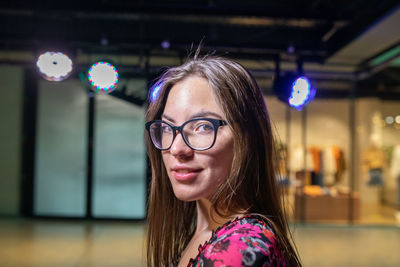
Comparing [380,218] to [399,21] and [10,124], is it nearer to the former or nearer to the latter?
[399,21]

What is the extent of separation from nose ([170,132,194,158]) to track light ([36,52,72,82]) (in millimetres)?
3506

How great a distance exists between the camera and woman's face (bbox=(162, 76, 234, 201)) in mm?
688

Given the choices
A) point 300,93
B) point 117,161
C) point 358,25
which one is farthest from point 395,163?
point 117,161

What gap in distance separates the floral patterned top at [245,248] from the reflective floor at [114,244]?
3.63 meters

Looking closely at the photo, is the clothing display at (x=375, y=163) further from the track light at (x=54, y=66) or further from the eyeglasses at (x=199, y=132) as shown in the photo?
the eyeglasses at (x=199, y=132)

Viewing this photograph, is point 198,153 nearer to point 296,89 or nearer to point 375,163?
point 296,89

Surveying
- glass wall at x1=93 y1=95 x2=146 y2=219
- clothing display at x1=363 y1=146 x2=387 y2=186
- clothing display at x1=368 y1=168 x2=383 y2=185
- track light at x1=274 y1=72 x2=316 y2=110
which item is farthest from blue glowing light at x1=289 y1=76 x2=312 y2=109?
clothing display at x1=368 y1=168 x2=383 y2=185

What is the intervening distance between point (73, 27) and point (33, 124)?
8.44 feet

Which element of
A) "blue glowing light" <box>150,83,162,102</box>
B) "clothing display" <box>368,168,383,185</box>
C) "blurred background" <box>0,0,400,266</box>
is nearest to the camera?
"blue glowing light" <box>150,83,162,102</box>

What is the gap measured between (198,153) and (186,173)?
5 cm

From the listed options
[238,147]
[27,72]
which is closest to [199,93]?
[238,147]

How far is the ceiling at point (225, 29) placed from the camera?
13.3 feet

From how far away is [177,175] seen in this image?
0.72 meters

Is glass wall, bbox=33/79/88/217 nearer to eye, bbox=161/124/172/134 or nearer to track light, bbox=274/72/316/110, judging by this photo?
track light, bbox=274/72/316/110
